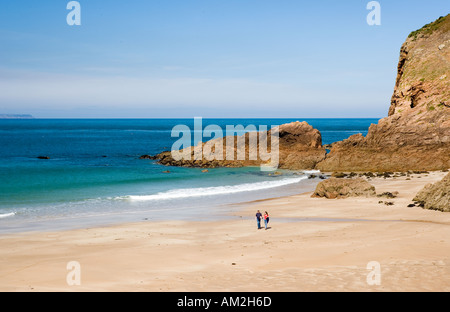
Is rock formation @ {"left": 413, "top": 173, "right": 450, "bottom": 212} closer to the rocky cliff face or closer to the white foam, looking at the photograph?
the rocky cliff face

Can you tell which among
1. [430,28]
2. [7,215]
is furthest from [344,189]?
[430,28]

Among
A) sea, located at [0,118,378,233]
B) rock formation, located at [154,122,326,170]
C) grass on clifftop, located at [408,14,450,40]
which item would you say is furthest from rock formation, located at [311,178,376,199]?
grass on clifftop, located at [408,14,450,40]

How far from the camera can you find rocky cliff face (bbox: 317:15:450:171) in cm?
4556

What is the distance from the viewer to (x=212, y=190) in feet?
130

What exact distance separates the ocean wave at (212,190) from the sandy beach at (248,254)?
11.1 metres

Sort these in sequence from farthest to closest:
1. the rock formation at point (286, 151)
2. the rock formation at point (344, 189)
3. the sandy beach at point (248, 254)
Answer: the rock formation at point (286, 151) → the rock formation at point (344, 189) → the sandy beach at point (248, 254)

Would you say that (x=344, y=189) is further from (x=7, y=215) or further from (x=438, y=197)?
(x=7, y=215)

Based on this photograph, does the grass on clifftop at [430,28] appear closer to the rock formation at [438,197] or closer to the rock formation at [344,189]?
the rock formation at [344,189]

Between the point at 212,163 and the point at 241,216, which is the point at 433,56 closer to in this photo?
the point at 212,163

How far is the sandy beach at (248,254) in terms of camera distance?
1238 cm

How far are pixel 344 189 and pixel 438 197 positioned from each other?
8159mm

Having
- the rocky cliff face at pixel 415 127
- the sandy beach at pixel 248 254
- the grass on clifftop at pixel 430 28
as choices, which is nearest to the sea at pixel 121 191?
the sandy beach at pixel 248 254

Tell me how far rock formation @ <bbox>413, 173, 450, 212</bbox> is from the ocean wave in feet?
56.6
